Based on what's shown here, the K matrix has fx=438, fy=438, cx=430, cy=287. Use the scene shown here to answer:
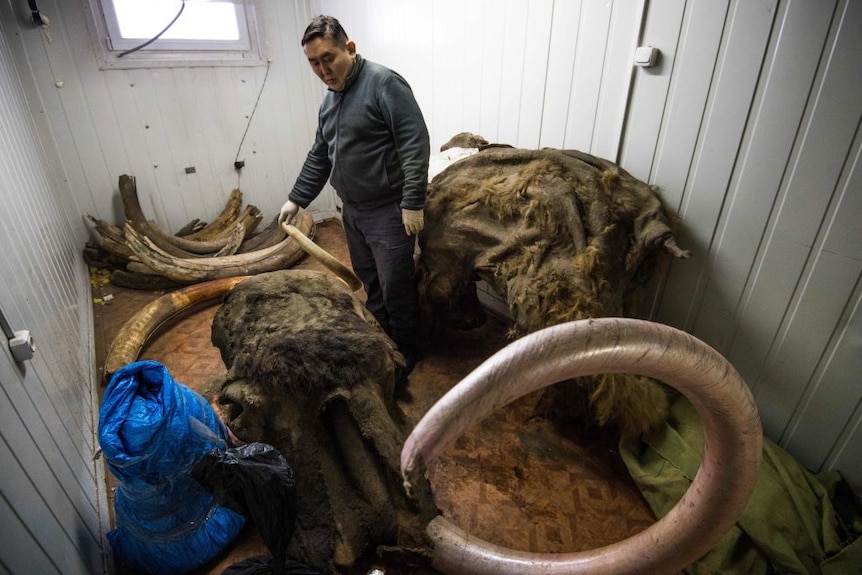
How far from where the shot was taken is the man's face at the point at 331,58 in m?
2.40

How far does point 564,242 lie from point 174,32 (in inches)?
Result: 187

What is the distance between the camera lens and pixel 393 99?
2.48 m

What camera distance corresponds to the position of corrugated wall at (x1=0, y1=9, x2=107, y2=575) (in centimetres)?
115

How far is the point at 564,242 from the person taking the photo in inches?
89.4

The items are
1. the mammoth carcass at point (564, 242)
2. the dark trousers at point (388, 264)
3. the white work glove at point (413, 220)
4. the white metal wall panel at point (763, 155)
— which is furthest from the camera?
the dark trousers at point (388, 264)

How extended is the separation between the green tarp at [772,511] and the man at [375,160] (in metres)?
1.64

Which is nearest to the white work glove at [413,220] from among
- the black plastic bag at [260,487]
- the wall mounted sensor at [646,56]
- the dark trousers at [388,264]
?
the dark trousers at [388,264]

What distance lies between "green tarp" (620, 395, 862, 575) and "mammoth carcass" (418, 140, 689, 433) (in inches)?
6.2

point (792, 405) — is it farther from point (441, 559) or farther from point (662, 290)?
point (441, 559)

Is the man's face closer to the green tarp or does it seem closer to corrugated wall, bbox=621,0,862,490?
corrugated wall, bbox=621,0,862,490

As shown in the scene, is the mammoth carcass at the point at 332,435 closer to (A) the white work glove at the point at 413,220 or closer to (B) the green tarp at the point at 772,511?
(A) the white work glove at the point at 413,220

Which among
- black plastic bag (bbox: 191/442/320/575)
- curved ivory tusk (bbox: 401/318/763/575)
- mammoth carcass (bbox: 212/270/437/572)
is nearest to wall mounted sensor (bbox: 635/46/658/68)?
curved ivory tusk (bbox: 401/318/763/575)

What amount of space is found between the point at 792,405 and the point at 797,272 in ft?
2.19

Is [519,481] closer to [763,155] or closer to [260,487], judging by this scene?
[260,487]
